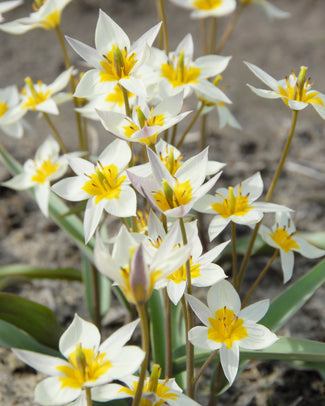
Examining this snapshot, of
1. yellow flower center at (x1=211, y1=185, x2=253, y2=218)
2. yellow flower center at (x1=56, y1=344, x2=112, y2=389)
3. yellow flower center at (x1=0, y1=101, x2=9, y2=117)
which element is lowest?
yellow flower center at (x1=56, y1=344, x2=112, y2=389)

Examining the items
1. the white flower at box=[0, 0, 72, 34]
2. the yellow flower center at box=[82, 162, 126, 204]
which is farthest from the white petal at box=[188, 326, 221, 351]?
the white flower at box=[0, 0, 72, 34]

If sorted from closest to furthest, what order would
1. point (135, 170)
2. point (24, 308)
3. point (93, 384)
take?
A: 1. point (93, 384)
2. point (135, 170)
3. point (24, 308)

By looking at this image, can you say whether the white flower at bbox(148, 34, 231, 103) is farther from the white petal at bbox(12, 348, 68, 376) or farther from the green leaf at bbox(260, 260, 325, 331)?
the white petal at bbox(12, 348, 68, 376)

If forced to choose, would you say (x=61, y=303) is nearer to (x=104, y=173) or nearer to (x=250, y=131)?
(x=104, y=173)

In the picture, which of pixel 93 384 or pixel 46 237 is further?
pixel 46 237

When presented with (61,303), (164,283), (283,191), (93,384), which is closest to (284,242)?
(164,283)

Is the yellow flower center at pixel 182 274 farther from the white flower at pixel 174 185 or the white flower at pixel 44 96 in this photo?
the white flower at pixel 44 96

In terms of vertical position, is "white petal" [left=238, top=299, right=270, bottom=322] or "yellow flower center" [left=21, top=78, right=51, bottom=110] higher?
"yellow flower center" [left=21, top=78, right=51, bottom=110]

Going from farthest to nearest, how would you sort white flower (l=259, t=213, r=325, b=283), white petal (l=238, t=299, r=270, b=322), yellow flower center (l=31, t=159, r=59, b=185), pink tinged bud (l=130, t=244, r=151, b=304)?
1. yellow flower center (l=31, t=159, r=59, b=185)
2. white flower (l=259, t=213, r=325, b=283)
3. white petal (l=238, t=299, r=270, b=322)
4. pink tinged bud (l=130, t=244, r=151, b=304)
